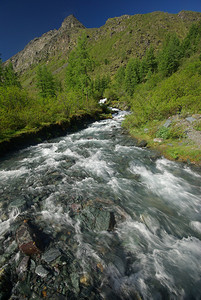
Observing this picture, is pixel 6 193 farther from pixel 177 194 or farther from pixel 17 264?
pixel 177 194

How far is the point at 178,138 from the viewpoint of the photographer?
35.4ft

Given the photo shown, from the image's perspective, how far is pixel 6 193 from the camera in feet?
20.8

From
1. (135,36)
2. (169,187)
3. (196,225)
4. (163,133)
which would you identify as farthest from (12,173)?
(135,36)

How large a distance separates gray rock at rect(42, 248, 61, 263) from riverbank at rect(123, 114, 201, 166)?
8285 millimetres

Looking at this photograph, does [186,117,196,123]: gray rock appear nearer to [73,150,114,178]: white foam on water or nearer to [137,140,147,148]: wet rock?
[137,140,147,148]: wet rock

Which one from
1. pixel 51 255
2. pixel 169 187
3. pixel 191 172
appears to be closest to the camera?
pixel 51 255

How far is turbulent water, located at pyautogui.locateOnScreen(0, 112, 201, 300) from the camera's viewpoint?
3.31 metres

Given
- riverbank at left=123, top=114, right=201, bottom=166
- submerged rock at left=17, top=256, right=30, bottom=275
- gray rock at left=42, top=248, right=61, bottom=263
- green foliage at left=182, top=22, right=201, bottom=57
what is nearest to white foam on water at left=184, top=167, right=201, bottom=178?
riverbank at left=123, top=114, right=201, bottom=166

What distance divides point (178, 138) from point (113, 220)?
9.03 metres

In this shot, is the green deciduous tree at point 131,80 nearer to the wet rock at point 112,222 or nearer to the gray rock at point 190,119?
the gray rock at point 190,119

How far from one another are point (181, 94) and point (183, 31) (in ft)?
597

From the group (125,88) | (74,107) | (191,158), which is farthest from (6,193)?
(125,88)

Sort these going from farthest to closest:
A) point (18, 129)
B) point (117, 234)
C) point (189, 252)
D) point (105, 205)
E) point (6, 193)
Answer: point (18, 129), point (6, 193), point (105, 205), point (117, 234), point (189, 252)

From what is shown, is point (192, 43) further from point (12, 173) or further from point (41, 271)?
point (41, 271)
